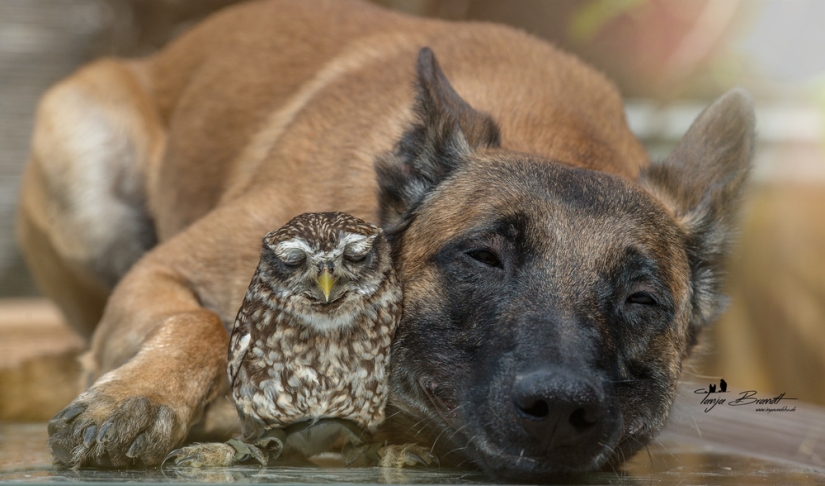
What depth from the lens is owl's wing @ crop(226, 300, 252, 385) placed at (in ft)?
7.50

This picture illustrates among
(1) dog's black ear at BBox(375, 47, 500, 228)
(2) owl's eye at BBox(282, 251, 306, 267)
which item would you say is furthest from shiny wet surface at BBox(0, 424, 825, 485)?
(1) dog's black ear at BBox(375, 47, 500, 228)

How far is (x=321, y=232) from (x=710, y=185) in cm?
163

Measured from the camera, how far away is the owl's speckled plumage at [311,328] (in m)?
2.18

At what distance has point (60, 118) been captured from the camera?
4977 mm

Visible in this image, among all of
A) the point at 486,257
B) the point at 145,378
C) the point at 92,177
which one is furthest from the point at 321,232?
the point at 92,177

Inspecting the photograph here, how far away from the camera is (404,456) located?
2.39 metres

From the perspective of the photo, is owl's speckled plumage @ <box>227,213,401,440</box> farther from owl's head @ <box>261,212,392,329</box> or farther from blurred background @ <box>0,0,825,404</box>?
blurred background @ <box>0,0,825,404</box>

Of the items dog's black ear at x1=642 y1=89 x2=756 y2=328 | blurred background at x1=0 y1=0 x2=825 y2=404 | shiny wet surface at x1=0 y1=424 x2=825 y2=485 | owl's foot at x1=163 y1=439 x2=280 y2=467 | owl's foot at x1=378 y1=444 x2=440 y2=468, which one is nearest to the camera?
shiny wet surface at x1=0 y1=424 x2=825 y2=485

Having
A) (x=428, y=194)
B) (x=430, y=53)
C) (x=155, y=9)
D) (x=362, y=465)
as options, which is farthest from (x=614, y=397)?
(x=155, y=9)

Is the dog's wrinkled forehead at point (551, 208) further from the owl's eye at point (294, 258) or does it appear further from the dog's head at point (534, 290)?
the owl's eye at point (294, 258)

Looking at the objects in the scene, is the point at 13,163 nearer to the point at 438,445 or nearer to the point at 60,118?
the point at 60,118

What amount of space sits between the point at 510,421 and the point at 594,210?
2.49 feet

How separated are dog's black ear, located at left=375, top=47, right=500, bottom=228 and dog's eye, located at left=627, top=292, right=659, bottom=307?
0.74 m

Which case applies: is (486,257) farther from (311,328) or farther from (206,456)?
(206,456)
